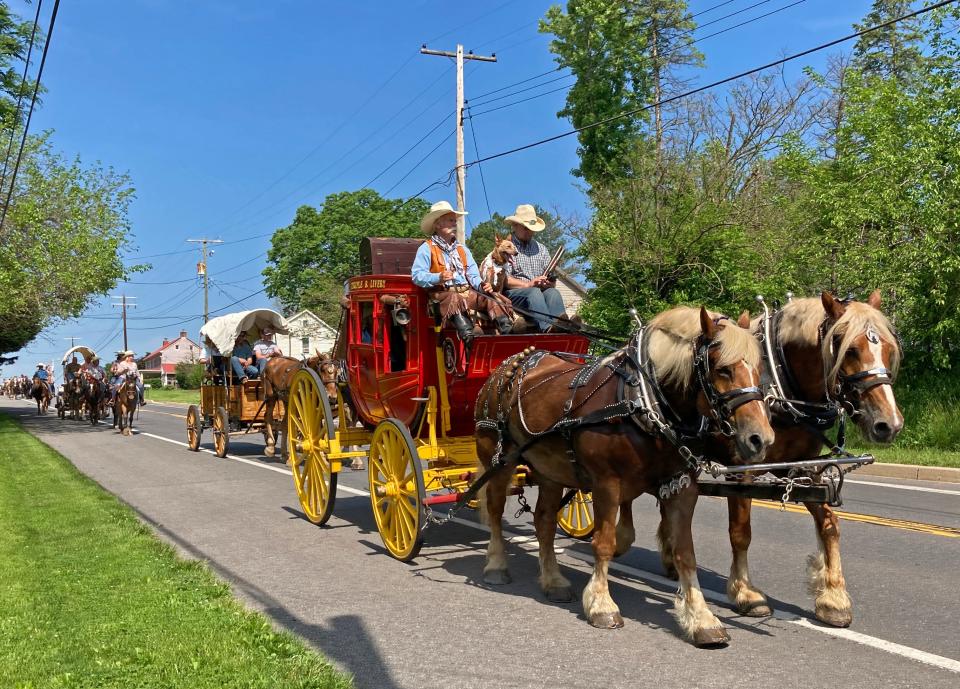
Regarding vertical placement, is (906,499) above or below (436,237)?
below

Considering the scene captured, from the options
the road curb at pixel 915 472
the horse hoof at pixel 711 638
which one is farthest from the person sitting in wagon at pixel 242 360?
the horse hoof at pixel 711 638

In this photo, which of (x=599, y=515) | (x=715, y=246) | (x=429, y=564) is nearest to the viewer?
(x=599, y=515)

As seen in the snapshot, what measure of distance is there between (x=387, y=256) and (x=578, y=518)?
351 centimetres

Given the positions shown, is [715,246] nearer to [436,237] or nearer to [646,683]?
[436,237]

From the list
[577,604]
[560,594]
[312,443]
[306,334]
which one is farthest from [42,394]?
[577,604]

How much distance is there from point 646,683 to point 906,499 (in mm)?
6992

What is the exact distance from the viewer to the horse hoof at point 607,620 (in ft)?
17.7

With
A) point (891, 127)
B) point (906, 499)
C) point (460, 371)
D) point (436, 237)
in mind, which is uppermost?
point (891, 127)

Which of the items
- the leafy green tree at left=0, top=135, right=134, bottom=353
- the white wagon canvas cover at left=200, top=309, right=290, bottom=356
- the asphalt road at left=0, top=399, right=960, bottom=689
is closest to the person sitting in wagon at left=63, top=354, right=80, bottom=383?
the leafy green tree at left=0, top=135, right=134, bottom=353

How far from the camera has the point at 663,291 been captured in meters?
21.2

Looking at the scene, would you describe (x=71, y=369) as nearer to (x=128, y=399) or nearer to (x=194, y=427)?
(x=128, y=399)

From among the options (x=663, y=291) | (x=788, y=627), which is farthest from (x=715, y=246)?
(x=788, y=627)

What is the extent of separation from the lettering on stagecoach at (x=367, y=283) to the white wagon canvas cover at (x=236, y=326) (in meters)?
8.08

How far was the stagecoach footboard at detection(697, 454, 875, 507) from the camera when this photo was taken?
5082 millimetres
